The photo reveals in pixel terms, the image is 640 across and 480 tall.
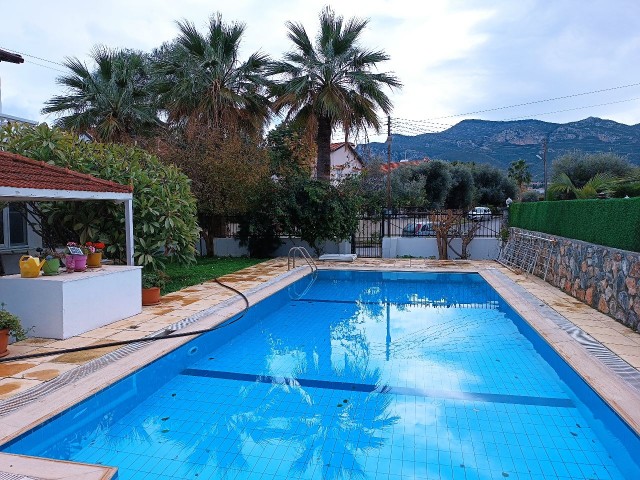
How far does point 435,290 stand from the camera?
12078 millimetres

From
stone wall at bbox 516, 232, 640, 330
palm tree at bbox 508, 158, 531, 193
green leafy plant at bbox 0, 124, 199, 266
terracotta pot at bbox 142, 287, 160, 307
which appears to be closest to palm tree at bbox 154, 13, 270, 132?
green leafy plant at bbox 0, 124, 199, 266

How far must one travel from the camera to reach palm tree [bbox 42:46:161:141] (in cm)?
1585

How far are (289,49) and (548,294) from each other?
1093 centimetres

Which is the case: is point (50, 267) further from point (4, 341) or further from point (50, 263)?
point (4, 341)

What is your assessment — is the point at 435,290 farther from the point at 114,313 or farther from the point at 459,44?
the point at 459,44

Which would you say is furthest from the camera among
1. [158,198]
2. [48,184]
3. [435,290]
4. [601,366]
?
[435,290]

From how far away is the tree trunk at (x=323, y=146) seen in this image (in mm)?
15856

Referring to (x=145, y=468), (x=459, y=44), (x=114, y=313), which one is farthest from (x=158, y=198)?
(x=459, y=44)

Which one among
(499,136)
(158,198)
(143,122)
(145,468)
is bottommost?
(145,468)

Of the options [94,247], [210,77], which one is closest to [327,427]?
[94,247]

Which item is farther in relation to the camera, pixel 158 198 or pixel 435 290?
pixel 435 290

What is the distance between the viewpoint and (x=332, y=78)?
15.0 meters

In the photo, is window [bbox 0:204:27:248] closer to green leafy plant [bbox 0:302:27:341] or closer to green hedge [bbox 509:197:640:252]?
green leafy plant [bbox 0:302:27:341]

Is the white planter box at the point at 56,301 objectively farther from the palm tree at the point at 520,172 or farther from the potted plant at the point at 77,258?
the palm tree at the point at 520,172
